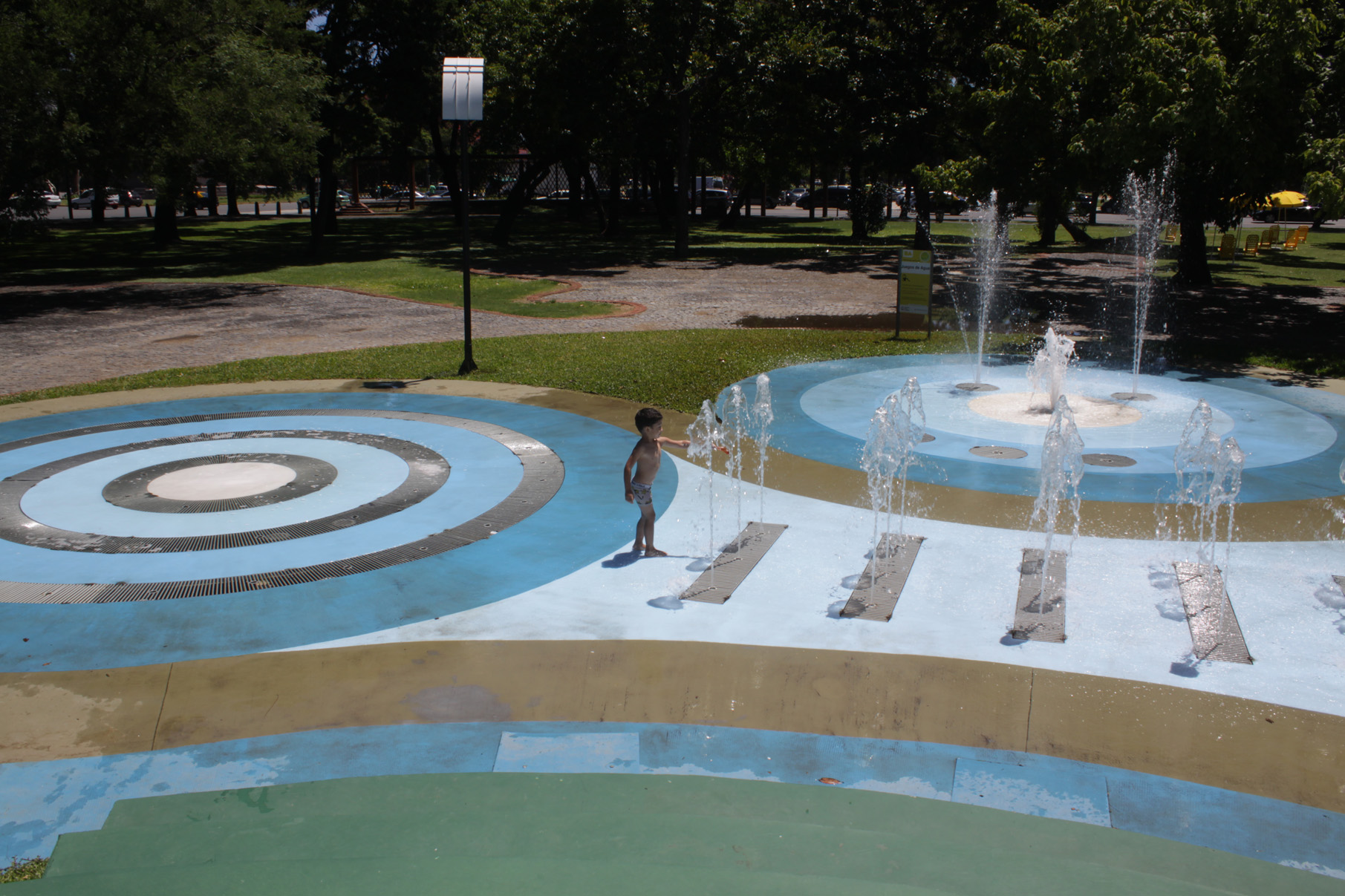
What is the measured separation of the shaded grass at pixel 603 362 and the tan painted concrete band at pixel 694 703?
602 cm

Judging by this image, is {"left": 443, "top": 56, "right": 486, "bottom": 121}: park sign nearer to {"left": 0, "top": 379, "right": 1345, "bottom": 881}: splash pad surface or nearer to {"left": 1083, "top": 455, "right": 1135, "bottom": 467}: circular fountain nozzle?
{"left": 0, "top": 379, "right": 1345, "bottom": 881}: splash pad surface

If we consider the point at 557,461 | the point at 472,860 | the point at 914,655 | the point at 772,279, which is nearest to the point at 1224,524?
the point at 914,655

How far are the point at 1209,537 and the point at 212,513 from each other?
25.0 ft

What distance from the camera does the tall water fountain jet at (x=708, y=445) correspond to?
297 inches

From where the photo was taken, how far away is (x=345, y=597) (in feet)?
20.3

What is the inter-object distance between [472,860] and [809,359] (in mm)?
11350

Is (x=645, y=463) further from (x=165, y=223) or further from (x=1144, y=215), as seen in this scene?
(x=165, y=223)

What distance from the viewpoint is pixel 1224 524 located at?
294 inches

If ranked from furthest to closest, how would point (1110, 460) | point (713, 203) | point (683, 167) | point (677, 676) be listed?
point (713, 203), point (683, 167), point (1110, 460), point (677, 676)

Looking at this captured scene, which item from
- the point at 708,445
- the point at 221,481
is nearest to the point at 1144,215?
the point at 708,445

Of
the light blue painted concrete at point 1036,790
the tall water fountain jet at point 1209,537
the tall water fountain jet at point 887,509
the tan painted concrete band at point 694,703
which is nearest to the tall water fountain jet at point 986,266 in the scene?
the tall water fountain jet at point 887,509

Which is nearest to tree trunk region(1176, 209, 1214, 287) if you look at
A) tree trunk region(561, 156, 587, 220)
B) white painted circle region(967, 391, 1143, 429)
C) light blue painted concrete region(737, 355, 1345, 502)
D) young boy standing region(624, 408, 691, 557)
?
light blue painted concrete region(737, 355, 1345, 502)

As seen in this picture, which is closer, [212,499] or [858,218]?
[212,499]

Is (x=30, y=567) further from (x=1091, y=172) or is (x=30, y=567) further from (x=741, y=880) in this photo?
(x=1091, y=172)
